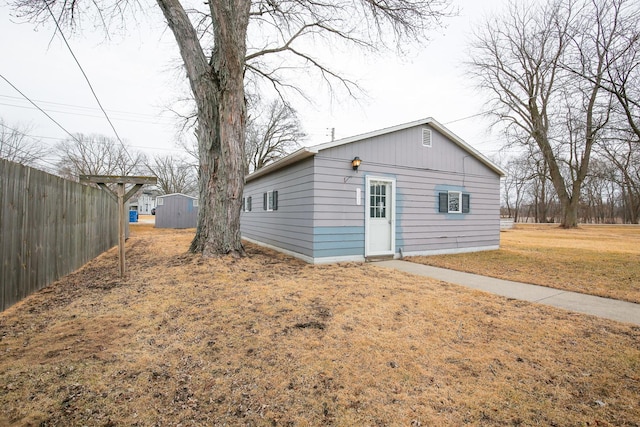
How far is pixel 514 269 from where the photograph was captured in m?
6.56

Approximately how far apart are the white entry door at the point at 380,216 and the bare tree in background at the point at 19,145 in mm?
26366

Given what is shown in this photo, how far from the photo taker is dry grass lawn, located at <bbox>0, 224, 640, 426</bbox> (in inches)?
73.7

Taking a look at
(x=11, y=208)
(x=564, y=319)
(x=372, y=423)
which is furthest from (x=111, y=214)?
(x=564, y=319)

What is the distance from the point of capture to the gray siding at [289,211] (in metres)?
7.22

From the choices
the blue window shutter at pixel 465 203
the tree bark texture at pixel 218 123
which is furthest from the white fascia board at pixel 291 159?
the blue window shutter at pixel 465 203

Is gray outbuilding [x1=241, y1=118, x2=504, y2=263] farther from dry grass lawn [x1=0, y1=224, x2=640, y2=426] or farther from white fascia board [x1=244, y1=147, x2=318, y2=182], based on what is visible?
dry grass lawn [x1=0, y1=224, x2=640, y2=426]

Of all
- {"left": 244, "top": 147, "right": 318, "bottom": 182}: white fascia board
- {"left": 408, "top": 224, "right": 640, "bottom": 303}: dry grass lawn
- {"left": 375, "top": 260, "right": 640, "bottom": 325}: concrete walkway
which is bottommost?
{"left": 375, "top": 260, "right": 640, "bottom": 325}: concrete walkway

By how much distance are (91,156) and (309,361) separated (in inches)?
1454

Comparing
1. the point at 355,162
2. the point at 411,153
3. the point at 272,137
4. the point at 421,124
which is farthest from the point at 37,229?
the point at 272,137

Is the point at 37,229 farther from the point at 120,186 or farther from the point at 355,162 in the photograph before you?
the point at 355,162

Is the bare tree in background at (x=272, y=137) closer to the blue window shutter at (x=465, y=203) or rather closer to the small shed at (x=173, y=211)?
the small shed at (x=173, y=211)

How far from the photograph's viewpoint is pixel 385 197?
8039 millimetres

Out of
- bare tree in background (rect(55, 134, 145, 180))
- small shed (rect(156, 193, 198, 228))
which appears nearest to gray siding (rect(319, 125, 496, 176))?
small shed (rect(156, 193, 198, 228))

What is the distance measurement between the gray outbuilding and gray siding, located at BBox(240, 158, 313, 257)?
0.09 feet
